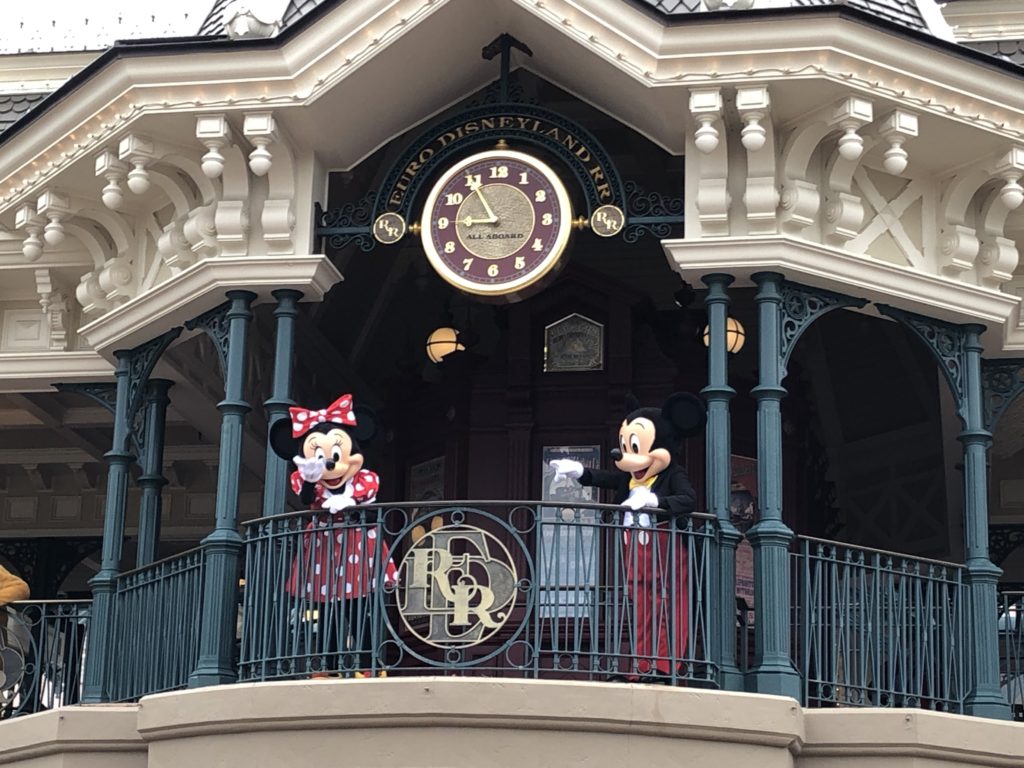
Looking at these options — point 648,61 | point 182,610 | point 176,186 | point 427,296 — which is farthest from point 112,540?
point 648,61

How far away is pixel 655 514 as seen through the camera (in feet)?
42.1

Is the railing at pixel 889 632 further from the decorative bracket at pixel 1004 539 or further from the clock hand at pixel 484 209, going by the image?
the decorative bracket at pixel 1004 539

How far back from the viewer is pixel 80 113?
14039 millimetres

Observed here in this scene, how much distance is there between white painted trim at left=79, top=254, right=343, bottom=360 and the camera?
1382cm

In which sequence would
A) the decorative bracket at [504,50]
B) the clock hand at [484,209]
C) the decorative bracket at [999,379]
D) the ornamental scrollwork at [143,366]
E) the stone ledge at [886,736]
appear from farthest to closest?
the ornamental scrollwork at [143,366], the decorative bracket at [999,379], the decorative bracket at [504,50], the clock hand at [484,209], the stone ledge at [886,736]

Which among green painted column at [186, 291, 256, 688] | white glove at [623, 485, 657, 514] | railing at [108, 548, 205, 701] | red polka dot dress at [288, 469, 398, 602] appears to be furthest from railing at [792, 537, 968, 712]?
railing at [108, 548, 205, 701]

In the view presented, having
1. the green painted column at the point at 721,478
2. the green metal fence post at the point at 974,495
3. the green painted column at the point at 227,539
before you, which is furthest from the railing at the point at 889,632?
the green painted column at the point at 227,539

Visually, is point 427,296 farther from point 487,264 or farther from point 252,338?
point 487,264

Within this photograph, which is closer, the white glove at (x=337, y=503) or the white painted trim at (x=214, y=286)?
the white glove at (x=337, y=503)

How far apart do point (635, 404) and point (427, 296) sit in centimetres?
375

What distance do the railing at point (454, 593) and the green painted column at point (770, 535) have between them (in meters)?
0.31

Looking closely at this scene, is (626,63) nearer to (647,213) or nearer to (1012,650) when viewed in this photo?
(647,213)

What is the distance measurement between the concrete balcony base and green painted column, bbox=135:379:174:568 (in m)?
2.49

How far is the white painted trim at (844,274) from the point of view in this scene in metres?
13.3
